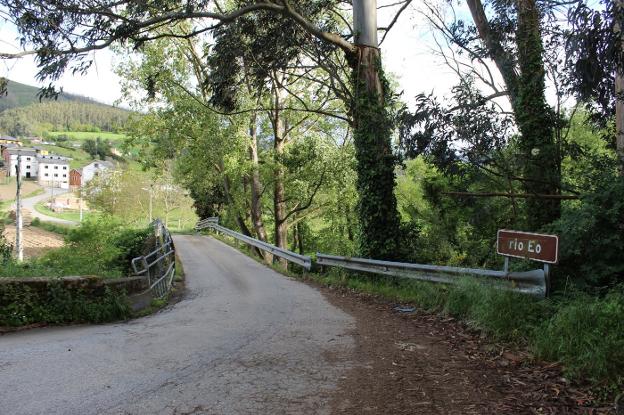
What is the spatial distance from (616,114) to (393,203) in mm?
5259

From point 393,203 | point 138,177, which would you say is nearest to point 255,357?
point 393,203

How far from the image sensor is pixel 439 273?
337 inches

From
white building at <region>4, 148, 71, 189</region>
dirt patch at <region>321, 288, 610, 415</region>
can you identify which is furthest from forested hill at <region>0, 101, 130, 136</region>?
dirt patch at <region>321, 288, 610, 415</region>

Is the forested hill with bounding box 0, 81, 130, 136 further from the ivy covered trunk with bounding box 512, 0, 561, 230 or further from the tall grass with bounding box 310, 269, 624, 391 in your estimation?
the tall grass with bounding box 310, 269, 624, 391

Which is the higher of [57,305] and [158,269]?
[57,305]

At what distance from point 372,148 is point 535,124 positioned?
374cm

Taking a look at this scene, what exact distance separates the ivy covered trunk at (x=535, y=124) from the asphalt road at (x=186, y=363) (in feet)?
15.7

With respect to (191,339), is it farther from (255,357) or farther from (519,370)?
(519,370)

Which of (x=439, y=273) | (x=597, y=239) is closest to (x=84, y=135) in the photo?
(x=439, y=273)

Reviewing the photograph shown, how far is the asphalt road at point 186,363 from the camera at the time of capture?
4117 mm

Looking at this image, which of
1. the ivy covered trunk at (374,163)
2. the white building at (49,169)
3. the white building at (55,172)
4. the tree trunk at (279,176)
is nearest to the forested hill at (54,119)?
the white building at (49,169)

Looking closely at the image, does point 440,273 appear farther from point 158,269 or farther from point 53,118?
point 53,118

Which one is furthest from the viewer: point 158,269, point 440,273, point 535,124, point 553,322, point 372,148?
point 158,269

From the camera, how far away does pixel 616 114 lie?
34.4 feet
